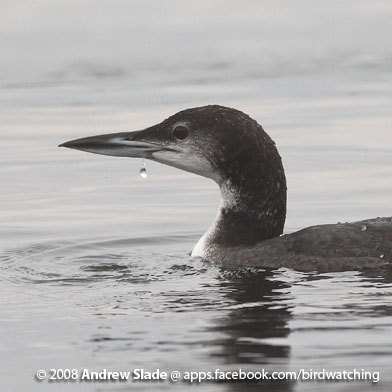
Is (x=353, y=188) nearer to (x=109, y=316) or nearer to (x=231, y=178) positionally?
(x=231, y=178)

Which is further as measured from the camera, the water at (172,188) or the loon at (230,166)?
the loon at (230,166)

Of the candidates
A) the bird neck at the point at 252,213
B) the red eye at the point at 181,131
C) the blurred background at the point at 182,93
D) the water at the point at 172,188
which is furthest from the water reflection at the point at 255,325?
the blurred background at the point at 182,93

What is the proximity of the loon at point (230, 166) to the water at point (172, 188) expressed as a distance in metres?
0.25

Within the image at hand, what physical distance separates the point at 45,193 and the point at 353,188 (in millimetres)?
2357

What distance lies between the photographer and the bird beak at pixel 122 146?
9.18 meters

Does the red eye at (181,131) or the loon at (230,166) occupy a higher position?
the red eye at (181,131)

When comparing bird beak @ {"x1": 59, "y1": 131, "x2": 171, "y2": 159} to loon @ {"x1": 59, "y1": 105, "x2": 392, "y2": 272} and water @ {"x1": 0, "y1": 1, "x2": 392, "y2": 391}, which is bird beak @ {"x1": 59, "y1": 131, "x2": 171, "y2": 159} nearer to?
loon @ {"x1": 59, "y1": 105, "x2": 392, "y2": 272}

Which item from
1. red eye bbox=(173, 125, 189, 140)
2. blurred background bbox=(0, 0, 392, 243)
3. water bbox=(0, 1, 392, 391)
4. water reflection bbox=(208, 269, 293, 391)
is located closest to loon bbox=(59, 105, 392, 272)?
red eye bbox=(173, 125, 189, 140)

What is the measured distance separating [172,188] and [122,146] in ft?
7.21

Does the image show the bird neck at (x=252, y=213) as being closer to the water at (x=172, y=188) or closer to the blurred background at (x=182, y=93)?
the water at (x=172, y=188)

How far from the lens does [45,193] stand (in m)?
11.3

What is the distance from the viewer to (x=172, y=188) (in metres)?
11.4

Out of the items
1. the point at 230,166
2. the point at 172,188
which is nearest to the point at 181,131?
the point at 230,166

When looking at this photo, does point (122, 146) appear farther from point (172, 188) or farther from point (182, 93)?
point (182, 93)
